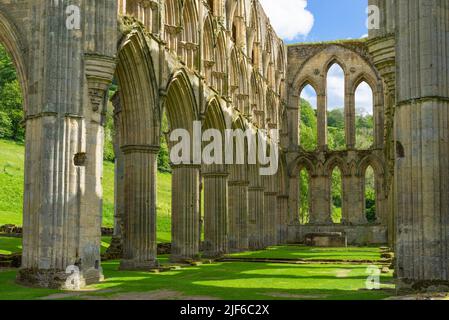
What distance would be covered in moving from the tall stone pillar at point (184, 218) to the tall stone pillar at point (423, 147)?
463 inches

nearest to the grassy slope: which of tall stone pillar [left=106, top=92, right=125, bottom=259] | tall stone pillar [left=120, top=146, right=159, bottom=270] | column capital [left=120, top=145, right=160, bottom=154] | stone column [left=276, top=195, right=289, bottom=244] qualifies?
stone column [left=276, top=195, right=289, bottom=244]

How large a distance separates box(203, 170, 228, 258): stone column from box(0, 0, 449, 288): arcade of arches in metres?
0.05

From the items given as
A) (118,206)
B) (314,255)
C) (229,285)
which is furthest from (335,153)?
(229,285)

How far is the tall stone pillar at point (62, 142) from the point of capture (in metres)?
14.7

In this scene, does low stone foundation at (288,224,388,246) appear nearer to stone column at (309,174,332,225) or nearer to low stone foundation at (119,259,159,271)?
stone column at (309,174,332,225)

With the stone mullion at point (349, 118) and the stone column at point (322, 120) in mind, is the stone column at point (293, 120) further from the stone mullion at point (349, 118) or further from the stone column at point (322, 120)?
the stone mullion at point (349, 118)

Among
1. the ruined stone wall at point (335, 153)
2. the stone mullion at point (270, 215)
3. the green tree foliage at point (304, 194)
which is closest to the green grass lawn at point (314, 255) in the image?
the stone mullion at point (270, 215)

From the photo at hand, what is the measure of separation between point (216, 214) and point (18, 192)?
2456 cm

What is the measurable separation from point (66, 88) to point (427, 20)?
26.9ft

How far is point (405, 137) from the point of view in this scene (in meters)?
13.0

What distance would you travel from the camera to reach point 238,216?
3238 cm

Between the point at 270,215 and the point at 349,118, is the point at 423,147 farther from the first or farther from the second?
the point at 349,118
